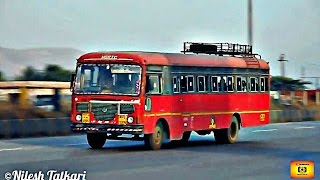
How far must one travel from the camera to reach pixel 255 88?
32594 mm

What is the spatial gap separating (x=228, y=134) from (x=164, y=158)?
758 cm

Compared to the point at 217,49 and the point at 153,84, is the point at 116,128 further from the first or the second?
the point at 217,49

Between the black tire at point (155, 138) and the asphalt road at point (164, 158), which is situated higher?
the black tire at point (155, 138)

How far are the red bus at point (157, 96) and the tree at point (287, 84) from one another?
34.5 m

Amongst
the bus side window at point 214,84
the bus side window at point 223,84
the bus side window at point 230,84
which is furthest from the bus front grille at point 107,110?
the bus side window at point 230,84

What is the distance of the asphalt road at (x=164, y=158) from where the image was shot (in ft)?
63.2

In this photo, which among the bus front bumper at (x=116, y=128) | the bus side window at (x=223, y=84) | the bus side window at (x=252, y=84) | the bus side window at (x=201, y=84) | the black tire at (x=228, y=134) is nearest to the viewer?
the bus front bumper at (x=116, y=128)

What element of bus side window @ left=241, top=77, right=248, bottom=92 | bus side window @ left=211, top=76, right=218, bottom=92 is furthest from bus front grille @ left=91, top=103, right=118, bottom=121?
bus side window @ left=241, top=77, right=248, bottom=92

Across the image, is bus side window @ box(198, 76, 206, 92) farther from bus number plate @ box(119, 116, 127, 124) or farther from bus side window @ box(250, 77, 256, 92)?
bus number plate @ box(119, 116, 127, 124)

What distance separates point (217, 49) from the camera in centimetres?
3231

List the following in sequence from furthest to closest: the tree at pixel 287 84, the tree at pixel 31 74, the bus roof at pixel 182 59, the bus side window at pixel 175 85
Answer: the tree at pixel 287 84 < the tree at pixel 31 74 < the bus side window at pixel 175 85 < the bus roof at pixel 182 59

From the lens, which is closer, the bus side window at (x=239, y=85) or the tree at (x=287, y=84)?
the bus side window at (x=239, y=85)

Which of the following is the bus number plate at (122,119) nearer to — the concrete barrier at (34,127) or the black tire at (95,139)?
the black tire at (95,139)

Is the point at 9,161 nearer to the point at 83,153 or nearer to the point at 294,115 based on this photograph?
the point at 83,153
